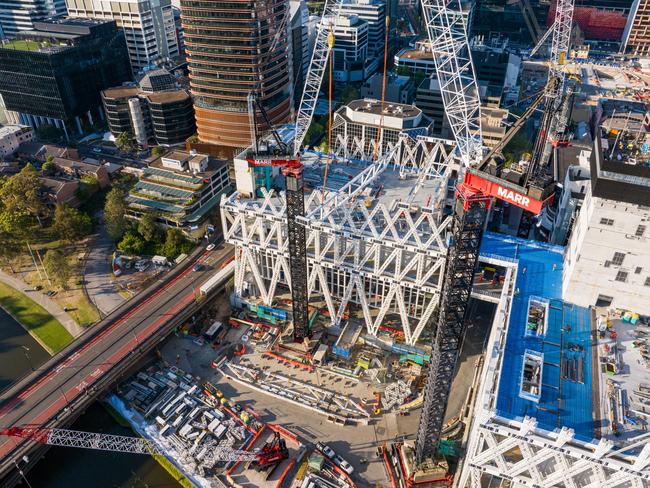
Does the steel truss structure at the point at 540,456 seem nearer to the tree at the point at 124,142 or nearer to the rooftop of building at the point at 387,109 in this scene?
the rooftop of building at the point at 387,109

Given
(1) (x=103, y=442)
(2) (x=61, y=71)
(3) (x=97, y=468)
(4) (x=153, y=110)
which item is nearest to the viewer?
(1) (x=103, y=442)

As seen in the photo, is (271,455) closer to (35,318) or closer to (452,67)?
(35,318)

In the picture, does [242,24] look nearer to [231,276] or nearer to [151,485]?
[231,276]

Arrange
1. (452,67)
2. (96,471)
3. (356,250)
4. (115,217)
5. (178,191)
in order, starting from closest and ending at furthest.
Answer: (96,471)
(356,250)
(452,67)
(115,217)
(178,191)

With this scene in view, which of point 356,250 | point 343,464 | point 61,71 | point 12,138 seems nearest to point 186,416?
point 343,464

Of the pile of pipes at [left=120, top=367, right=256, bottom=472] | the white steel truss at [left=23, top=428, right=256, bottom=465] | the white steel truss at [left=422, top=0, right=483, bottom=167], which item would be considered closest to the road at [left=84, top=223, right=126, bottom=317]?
the pile of pipes at [left=120, top=367, right=256, bottom=472]

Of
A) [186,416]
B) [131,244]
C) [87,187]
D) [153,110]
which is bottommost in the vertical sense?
[186,416]
